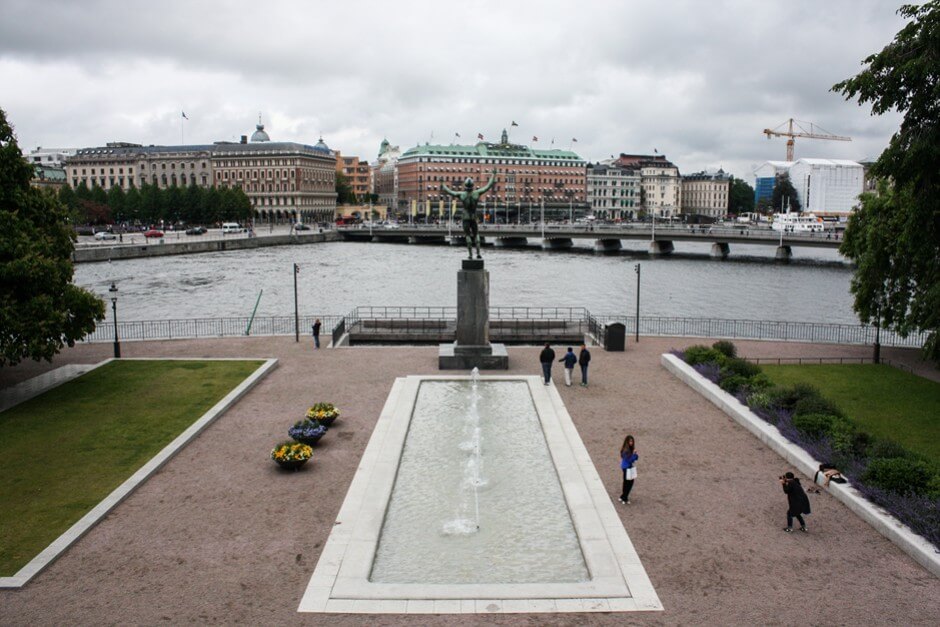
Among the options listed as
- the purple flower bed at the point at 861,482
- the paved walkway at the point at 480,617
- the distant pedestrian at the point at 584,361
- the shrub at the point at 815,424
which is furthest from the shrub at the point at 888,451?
the distant pedestrian at the point at 584,361

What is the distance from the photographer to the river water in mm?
60000

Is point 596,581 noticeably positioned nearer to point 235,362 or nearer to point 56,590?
point 56,590

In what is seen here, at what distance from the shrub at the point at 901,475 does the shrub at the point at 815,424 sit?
274 centimetres

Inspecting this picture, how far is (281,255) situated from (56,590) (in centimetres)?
9747

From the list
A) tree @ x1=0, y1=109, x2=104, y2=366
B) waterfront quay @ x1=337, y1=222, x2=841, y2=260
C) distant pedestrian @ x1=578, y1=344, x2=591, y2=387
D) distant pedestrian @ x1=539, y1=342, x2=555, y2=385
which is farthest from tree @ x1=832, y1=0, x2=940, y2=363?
waterfront quay @ x1=337, y1=222, x2=841, y2=260

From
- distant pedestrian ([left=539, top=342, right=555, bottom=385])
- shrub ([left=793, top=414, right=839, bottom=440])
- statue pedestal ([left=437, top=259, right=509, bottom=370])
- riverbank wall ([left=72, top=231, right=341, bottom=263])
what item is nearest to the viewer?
shrub ([left=793, top=414, right=839, bottom=440])

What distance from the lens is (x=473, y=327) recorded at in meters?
28.5

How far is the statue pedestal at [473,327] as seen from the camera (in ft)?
92.3

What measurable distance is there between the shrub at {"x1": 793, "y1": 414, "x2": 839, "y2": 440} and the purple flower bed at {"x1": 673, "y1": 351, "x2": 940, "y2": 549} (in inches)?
4.6

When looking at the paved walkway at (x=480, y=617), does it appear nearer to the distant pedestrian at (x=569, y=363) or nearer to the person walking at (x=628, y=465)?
the person walking at (x=628, y=465)

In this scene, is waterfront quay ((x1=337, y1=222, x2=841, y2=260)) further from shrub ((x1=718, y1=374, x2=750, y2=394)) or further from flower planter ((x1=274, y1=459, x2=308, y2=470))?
flower planter ((x1=274, y1=459, x2=308, y2=470))

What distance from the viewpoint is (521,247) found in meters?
128

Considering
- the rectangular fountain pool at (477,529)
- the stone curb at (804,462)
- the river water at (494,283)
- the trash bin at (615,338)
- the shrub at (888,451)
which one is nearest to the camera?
the rectangular fountain pool at (477,529)

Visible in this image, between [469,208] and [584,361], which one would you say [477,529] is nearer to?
[584,361]
